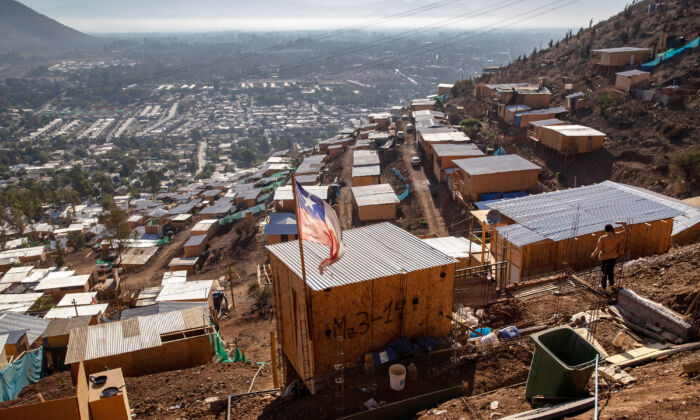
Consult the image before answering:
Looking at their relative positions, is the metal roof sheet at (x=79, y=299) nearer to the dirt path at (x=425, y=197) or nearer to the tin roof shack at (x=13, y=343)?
the tin roof shack at (x=13, y=343)

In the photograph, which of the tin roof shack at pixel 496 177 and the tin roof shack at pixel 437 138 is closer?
the tin roof shack at pixel 496 177

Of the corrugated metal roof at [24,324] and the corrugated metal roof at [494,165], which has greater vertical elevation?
the corrugated metal roof at [494,165]

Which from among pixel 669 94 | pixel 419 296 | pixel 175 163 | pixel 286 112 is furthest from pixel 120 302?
pixel 286 112

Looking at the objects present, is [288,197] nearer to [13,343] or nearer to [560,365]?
[13,343]

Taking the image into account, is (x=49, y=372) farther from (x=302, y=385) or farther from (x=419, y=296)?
(x=419, y=296)

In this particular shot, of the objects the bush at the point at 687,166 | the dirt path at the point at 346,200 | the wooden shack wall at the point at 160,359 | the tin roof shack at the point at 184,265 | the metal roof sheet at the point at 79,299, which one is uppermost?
the bush at the point at 687,166

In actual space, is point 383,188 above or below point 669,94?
below

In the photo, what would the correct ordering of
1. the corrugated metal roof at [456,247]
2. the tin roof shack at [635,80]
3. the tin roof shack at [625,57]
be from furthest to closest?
the tin roof shack at [625,57]
the tin roof shack at [635,80]
the corrugated metal roof at [456,247]

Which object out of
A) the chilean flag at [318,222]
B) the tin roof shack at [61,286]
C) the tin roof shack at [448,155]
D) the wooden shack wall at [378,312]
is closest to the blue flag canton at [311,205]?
the chilean flag at [318,222]
